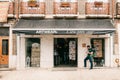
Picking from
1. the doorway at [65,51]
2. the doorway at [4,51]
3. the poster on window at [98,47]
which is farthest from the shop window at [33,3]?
the poster on window at [98,47]

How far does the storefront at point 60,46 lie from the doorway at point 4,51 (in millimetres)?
907

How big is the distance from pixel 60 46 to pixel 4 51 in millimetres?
3956

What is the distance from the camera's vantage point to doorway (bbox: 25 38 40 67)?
79.8ft

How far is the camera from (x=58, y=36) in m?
24.2

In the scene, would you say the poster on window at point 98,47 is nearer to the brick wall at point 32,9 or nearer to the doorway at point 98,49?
the doorway at point 98,49

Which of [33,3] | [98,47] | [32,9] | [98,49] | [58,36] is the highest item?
[33,3]

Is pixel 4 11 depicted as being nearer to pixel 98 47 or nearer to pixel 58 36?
pixel 58 36

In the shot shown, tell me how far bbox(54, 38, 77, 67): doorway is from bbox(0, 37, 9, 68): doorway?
135 inches

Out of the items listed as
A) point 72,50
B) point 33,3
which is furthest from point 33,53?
point 33,3

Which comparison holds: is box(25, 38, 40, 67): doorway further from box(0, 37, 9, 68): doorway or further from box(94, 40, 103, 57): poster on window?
box(94, 40, 103, 57): poster on window

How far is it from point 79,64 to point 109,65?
82.2 inches

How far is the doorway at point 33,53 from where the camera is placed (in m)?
24.3

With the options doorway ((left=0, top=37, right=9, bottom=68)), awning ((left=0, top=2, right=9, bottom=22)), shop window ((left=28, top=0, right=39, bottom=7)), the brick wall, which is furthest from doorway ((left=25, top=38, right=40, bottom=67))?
shop window ((left=28, top=0, right=39, bottom=7))

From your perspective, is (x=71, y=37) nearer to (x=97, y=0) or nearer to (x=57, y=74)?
(x=97, y=0)
